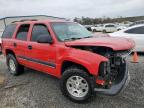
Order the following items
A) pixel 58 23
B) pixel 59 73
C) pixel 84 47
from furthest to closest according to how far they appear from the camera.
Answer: pixel 58 23
pixel 59 73
pixel 84 47

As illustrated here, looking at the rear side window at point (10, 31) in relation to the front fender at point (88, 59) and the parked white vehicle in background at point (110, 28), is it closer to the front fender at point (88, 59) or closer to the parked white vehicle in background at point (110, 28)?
the front fender at point (88, 59)

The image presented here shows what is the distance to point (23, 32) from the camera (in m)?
6.40

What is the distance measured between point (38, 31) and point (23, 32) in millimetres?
906

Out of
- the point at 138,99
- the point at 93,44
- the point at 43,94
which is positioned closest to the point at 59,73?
the point at 43,94

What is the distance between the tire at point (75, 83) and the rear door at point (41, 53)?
0.61m

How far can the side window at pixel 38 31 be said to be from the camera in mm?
5415

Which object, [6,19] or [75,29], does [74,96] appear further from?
[6,19]

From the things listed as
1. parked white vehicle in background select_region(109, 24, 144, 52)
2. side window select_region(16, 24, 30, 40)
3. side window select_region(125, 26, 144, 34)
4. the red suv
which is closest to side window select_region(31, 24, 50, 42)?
the red suv

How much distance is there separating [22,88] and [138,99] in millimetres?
3036

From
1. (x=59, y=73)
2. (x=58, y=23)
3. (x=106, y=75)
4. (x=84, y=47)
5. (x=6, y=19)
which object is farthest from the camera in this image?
(x=6, y=19)

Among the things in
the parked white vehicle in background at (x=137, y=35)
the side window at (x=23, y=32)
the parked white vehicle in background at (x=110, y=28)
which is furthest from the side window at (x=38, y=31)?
the parked white vehicle in background at (x=110, y=28)

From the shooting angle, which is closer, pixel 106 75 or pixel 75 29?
pixel 106 75

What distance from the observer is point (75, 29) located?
5715mm

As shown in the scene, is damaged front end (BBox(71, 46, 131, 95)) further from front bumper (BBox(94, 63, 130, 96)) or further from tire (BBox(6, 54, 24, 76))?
tire (BBox(6, 54, 24, 76))
